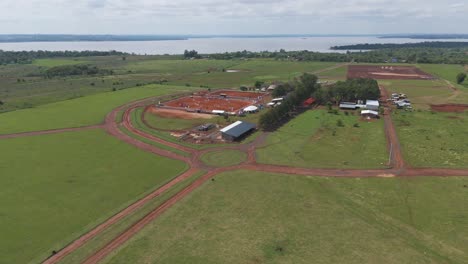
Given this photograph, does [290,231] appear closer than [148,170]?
Yes

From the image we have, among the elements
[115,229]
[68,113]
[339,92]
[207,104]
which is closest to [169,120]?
[207,104]

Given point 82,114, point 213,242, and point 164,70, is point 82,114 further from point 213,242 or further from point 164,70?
point 164,70

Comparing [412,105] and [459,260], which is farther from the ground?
[412,105]

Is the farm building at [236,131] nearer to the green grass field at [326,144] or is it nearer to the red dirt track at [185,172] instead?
the red dirt track at [185,172]

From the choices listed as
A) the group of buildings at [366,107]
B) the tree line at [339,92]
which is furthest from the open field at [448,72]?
the group of buildings at [366,107]

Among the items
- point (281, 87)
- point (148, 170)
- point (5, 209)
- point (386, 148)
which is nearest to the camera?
point (5, 209)

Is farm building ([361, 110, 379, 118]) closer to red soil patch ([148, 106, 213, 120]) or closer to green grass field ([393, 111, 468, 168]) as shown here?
green grass field ([393, 111, 468, 168])

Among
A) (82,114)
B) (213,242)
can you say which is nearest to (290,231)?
(213,242)
